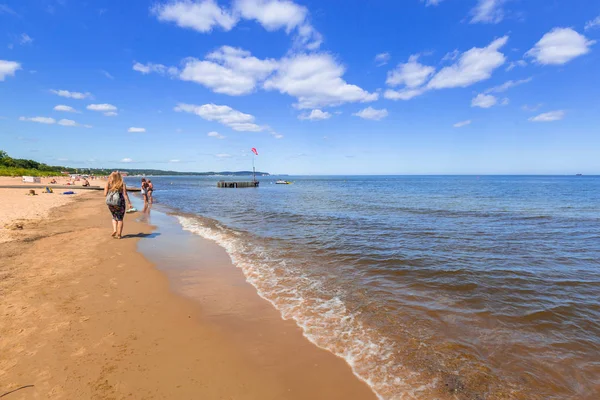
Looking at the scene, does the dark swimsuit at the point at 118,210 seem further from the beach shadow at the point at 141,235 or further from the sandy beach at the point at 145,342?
the sandy beach at the point at 145,342

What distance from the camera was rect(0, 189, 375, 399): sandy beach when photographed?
3.17 metres

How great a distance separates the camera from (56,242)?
9.53 meters

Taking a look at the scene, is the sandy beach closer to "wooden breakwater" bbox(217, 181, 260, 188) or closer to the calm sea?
the calm sea

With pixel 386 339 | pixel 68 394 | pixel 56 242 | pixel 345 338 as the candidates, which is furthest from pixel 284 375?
pixel 56 242

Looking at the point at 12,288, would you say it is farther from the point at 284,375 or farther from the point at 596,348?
the point at 596,348

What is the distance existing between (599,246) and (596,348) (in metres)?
9.77

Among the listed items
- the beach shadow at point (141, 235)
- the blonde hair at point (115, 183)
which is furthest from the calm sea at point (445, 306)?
the blonde hair at point (115, 183)

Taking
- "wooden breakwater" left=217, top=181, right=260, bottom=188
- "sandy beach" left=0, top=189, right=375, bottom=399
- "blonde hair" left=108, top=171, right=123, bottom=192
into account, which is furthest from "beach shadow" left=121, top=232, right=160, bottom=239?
"wooden breakwater" left=217, top=181, right=260, bottom=188

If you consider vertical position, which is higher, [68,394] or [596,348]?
[68,394]

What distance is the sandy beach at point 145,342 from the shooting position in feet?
10.4

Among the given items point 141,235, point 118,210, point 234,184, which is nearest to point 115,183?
point 118,210

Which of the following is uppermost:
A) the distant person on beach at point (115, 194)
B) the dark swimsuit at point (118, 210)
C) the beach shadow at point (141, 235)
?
the distant person on beach at point (115, 194)

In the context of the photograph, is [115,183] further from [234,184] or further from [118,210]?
[234,184]

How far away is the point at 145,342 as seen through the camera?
158 inches
